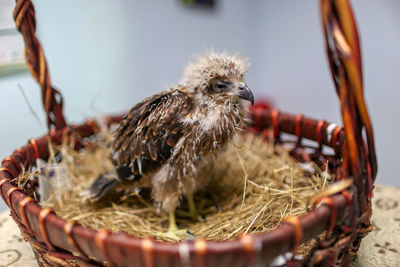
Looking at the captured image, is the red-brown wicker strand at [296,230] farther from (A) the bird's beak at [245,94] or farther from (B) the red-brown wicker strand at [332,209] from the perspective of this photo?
(A) the bird's beak at [245,94]

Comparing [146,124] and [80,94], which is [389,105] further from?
[80,94]

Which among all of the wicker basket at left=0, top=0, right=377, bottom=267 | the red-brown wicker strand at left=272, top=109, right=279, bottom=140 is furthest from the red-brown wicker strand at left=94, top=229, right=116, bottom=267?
the red-brown wicker strand at left=272, top=109, right=279, bottom=140

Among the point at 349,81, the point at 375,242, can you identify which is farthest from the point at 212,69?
the point at 375,242

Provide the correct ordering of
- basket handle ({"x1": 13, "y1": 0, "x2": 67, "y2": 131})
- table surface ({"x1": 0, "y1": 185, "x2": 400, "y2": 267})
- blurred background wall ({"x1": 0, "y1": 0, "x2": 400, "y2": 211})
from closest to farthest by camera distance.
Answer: table surface ({"x1": 0, "y1": 185, "x2": 400, "y2": 267})
basket handle ({"x1": 13, "y1": 0, "x2": 67, "y2": 131})
blurred background wall ({"x1": 0, "y1": 0, "x2": 400, "y2": 211})

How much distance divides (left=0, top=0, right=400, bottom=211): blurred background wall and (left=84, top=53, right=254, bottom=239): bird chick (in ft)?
1.91

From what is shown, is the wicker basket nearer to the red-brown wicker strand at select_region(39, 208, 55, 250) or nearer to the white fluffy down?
the red-brown wicker strand at select_region(39, 208, 55, 250)

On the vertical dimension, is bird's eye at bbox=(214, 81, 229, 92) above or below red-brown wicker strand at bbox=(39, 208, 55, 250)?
above

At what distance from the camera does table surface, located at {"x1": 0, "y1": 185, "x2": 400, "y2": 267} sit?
2.20 ft

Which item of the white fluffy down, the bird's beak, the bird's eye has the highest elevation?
the white fluffy down

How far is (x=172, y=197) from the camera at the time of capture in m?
0.79

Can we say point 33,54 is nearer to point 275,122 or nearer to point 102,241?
point 102,241

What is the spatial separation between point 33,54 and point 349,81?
779 millimetres

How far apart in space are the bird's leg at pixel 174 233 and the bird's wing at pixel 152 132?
0.16 metres

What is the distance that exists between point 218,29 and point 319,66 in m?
0.69
